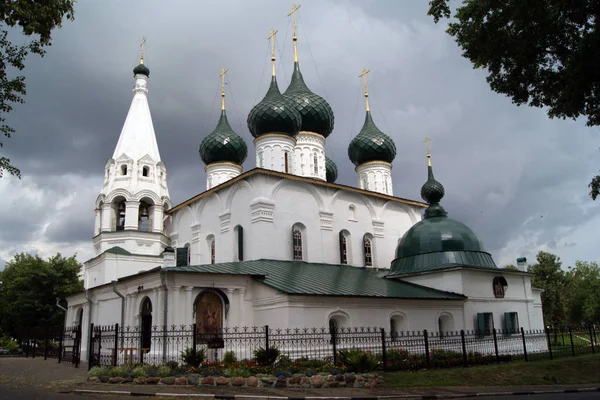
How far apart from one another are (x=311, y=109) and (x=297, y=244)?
288 inches

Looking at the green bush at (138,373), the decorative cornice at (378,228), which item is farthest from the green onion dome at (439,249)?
the green bush at (138,373)

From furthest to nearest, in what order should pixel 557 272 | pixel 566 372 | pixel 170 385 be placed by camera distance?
1. pixel 557 272
2. pixel 566 372
3. pixel 170 385

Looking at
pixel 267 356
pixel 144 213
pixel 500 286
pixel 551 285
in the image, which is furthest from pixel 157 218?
pixel 551 285

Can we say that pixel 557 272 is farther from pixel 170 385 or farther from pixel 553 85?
pixel 170 385

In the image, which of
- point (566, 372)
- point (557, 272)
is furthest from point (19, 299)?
point (557, 272)

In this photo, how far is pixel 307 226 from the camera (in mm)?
20859

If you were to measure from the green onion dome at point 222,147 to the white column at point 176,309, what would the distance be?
1250cm

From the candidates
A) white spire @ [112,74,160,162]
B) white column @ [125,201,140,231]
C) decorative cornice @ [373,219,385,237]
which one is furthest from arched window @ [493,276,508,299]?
white spire @ [112,74,160,162]

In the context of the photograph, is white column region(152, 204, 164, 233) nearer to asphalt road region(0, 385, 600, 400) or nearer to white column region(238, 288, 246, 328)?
white column region(238, 288, 246, 328)

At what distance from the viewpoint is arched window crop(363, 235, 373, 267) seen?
23188mm

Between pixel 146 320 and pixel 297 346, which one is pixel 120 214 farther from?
pixel 297 346

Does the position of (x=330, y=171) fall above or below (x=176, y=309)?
above

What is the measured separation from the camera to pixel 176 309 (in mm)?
14961

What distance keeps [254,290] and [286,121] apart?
8.81 metres
